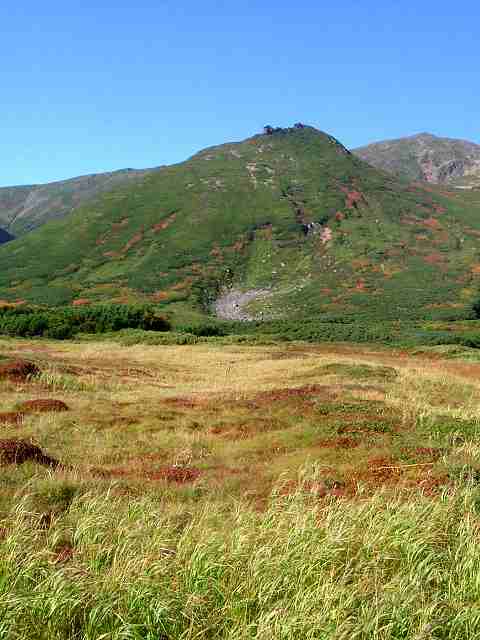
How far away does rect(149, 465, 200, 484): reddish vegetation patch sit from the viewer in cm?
1280

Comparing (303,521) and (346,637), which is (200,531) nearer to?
(303,521)

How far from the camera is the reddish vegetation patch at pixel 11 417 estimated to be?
1811 centimetres

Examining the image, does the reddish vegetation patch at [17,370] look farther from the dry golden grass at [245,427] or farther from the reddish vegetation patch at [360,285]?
the reddish vegetation patch at [360,285]

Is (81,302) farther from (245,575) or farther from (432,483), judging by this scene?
(245,575)

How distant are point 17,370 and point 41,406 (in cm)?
841

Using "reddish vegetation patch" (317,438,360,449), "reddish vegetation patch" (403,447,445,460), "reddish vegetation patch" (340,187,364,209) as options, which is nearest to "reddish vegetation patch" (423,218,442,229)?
"reddish vegetation patch" (340,187,364,209)

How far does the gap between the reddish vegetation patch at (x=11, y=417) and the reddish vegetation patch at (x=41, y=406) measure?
0.75 metres

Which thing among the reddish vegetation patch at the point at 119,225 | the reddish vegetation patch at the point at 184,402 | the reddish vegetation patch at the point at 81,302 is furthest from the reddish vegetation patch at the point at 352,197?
the reddish vegetation patch at the point at 184,402

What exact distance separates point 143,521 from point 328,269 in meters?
109

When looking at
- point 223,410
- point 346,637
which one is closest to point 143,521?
point 346,637

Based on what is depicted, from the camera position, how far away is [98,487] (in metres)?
10.7

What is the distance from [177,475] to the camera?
13.1m

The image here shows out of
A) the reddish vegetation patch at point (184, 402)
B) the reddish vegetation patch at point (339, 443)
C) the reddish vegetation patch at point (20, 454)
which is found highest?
the reddish vegetation patch at point (20, 454)

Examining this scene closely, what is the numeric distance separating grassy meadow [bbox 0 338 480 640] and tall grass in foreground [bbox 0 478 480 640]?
0.08 ft
